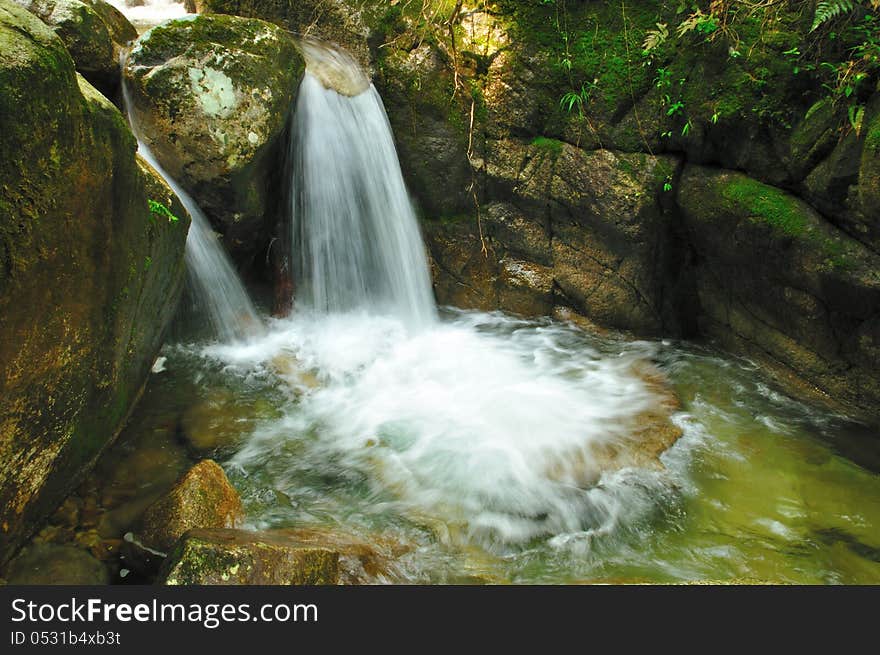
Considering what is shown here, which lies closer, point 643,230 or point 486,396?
point 486,396

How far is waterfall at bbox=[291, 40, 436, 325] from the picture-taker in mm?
6281

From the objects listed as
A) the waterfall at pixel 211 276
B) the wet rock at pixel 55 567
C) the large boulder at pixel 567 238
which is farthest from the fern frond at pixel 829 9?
the wet rock at pixel 55 567

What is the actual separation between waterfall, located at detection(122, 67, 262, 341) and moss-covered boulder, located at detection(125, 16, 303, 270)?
7 centimetres

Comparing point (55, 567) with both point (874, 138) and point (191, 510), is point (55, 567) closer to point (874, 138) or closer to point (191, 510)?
point (191, 510)

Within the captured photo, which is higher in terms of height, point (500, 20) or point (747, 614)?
point (500, 20)

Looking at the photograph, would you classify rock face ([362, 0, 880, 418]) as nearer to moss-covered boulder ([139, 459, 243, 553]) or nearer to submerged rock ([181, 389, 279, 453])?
submerged rock ([181, 389, 279, 453])

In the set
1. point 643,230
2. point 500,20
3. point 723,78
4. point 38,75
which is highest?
point 500,20

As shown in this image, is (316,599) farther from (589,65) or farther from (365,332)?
(589,65)

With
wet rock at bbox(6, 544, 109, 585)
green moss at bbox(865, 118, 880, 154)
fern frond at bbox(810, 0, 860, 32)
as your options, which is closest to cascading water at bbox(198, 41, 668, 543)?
wet rock at bbox(6, 544, 109, 585)

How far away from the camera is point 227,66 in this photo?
17.5 feet

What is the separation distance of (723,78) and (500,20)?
237cm

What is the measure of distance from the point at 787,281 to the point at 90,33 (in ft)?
21.0

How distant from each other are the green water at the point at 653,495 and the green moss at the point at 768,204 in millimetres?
1520

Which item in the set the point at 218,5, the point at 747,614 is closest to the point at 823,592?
the point at 747,614
